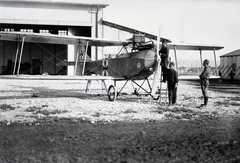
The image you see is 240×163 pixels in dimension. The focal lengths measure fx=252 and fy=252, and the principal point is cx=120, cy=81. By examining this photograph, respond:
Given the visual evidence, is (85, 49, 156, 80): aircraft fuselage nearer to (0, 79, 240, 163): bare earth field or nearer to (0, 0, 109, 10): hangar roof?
(0, 79, 240, 163): bare earth field

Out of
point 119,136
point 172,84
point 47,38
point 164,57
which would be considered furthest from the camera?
point 47,38

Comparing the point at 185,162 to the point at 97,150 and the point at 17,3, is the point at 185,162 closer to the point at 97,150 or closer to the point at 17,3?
the point at 97,150

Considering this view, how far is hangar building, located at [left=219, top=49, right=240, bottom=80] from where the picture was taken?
29719 millimetres

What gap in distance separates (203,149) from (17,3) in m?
30.1

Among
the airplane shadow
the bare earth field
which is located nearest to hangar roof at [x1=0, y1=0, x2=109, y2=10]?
the airplane shadow

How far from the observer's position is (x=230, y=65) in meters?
31.6

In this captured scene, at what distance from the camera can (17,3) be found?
29297 mm

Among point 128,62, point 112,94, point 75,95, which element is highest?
point 128,62

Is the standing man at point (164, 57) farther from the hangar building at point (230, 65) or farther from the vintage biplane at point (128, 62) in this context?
the hangar building at point (230, 65)

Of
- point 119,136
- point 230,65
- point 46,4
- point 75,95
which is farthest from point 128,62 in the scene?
point 230,65

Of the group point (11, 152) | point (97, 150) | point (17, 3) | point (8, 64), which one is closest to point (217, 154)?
point (97, 150)

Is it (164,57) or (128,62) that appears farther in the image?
(128,62)

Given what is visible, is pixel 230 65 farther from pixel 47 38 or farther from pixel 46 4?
pixel 47 38

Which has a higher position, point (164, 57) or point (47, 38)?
point (47, 38)
